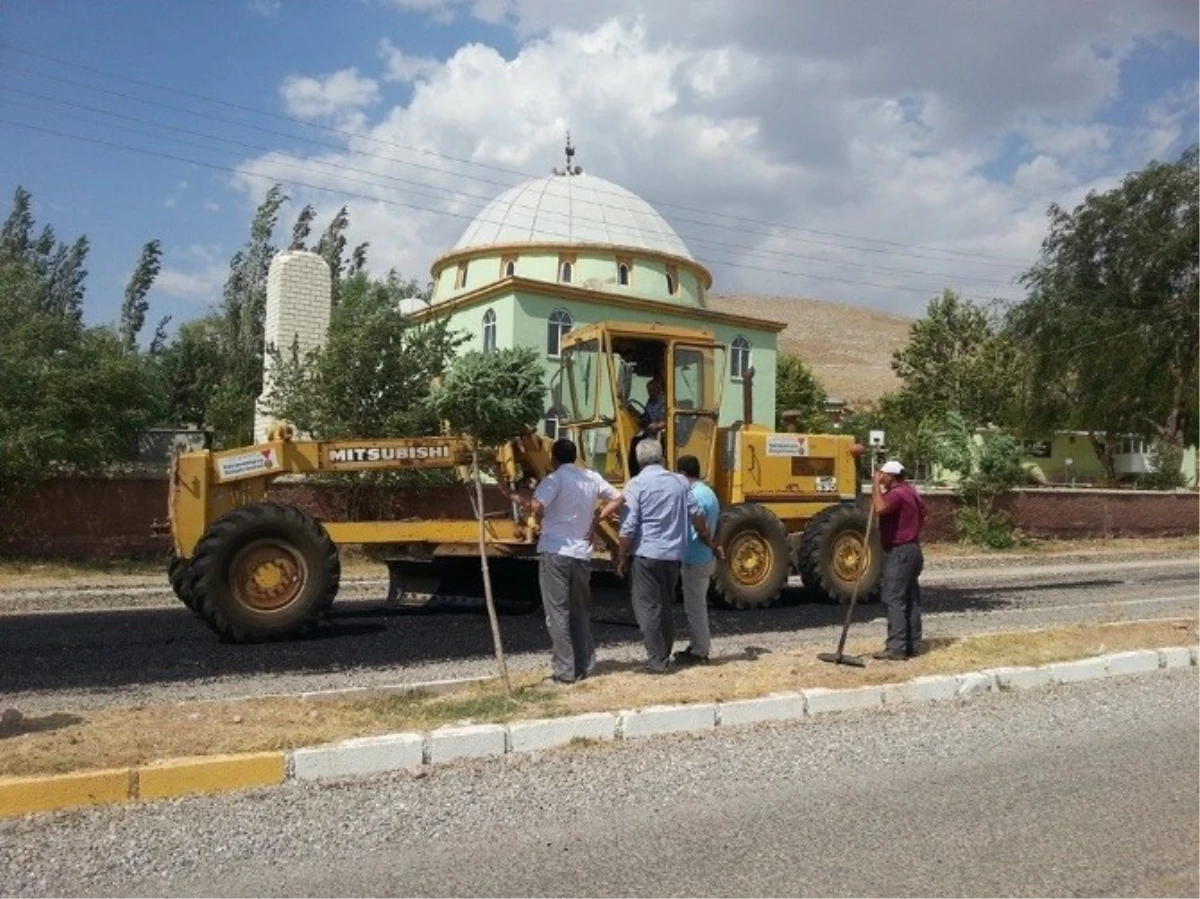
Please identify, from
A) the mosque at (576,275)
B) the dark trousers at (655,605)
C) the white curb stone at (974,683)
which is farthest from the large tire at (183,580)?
the mosque at (576,275)

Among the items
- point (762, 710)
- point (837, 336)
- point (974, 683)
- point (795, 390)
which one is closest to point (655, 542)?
point (762, 710)

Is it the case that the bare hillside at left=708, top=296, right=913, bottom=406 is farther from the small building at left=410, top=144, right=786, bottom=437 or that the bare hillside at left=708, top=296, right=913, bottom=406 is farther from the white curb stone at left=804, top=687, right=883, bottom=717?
the white curb stone at left=804, top=687, right=883, bottom=717

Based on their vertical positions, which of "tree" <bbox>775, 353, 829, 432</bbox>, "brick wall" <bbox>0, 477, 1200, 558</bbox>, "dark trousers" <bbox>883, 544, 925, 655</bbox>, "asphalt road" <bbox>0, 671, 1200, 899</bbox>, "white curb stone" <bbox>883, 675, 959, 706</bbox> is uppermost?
"tree" <bbox>775, 353, 829, 432</bbox>

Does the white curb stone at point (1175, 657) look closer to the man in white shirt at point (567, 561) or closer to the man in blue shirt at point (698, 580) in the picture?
the man in blue shirt at point (698, 580)

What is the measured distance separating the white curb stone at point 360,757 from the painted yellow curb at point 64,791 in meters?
0.85

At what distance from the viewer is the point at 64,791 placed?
560 cm

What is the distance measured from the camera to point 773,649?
10.5 m

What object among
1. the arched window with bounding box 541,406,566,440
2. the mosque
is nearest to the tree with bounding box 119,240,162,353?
the mosque

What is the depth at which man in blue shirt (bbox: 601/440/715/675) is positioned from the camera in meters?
8.73

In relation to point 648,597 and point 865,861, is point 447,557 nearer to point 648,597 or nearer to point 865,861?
point 648,597

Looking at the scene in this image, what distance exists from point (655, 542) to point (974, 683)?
258 centimetres

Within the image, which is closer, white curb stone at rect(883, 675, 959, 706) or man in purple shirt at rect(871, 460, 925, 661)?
white curb stone at rect(883, 675, 959, 706)

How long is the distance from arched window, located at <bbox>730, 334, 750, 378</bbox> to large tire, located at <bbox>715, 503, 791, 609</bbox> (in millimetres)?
27931

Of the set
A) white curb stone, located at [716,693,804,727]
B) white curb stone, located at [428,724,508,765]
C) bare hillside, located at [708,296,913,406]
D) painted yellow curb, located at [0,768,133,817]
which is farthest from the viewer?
bare hillside, located at [708,296,913,406]
